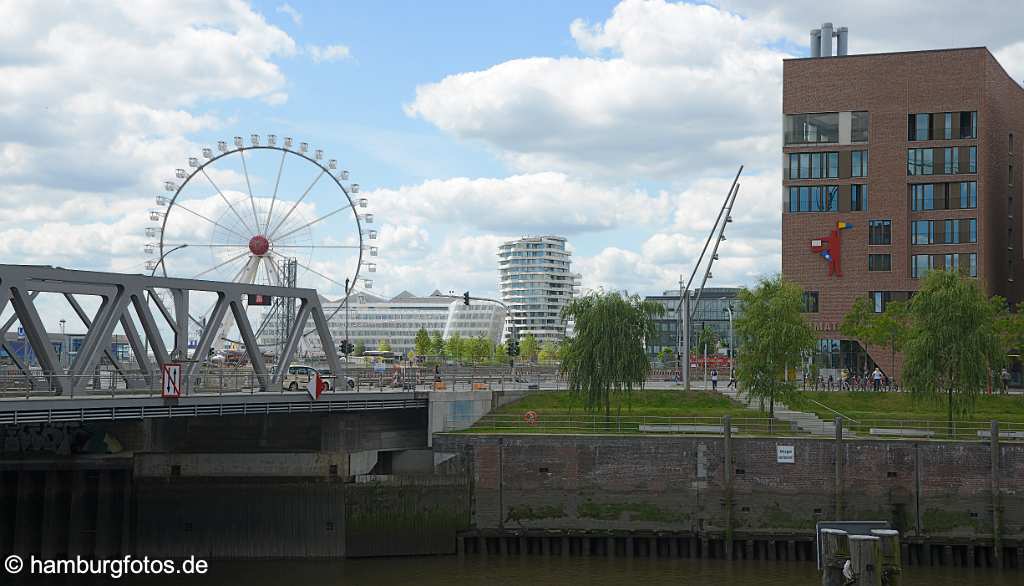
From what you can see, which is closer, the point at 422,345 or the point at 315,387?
the point at 315,387

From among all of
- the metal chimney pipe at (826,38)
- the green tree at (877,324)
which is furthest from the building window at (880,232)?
the metal chimney pipe at (826,38)

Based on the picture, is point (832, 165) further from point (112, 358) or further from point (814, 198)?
point (112, 358)

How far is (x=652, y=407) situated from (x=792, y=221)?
28.5 meters

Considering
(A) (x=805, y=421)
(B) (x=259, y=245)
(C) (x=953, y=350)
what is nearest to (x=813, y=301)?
(A) (x=805, y=421)

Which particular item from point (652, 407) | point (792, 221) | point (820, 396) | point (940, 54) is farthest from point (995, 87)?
point (652, 407)

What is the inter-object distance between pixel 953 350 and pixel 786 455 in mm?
11434

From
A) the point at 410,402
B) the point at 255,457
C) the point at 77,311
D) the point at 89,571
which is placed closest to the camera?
the point at 77,311

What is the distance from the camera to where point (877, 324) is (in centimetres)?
7544

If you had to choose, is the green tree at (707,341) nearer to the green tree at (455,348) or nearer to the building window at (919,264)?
the green tree at (455,348)

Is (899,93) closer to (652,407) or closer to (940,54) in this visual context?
(940,54)

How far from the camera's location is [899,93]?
8194 centimetres

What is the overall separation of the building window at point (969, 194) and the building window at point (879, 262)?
6.17 m

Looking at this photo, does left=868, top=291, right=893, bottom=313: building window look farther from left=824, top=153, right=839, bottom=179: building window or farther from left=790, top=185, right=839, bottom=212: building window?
left=824, top=153, right=839, bottom=179: building window

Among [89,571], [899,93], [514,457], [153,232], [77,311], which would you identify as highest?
[899,93]
